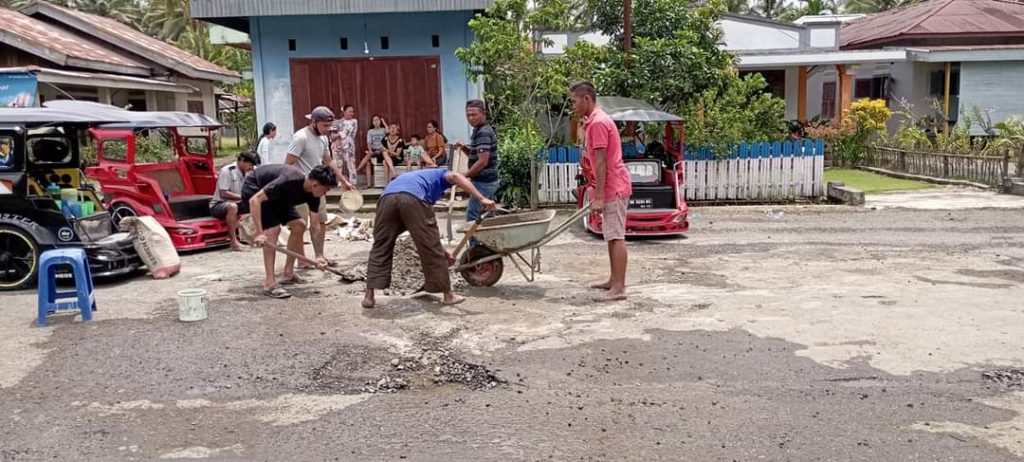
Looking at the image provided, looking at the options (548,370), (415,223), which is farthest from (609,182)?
(548,370)

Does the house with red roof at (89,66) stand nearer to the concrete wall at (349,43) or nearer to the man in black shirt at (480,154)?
the concrete wall at (349,43)

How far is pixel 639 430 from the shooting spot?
4508 millimetres

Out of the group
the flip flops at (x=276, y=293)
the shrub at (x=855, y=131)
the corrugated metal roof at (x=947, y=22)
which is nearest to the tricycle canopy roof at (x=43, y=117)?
the flip flops at (x=276, y=293)

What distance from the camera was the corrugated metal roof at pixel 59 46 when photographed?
1611 centimetres

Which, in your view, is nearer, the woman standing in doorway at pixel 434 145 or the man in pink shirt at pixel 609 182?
the man in pink shirt at pixel 609 182

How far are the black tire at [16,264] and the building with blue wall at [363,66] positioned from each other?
750 cm

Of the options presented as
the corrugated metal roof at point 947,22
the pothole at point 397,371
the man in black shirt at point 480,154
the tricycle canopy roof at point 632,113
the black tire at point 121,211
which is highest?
the corrugated metal roof at point 947,22

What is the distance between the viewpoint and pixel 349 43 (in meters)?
15.2

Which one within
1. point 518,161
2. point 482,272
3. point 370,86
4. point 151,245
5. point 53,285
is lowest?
point 482,272

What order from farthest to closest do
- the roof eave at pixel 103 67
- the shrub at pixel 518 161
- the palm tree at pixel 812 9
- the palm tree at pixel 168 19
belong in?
the palm tree at pixel 168 19
the palm tree at pixel 812 9
the roof eave at pixel 103 67
the shrub at pixel 518 161

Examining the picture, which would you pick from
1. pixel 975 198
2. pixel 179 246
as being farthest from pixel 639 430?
pixel 975 198

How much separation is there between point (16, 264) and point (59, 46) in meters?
10.8

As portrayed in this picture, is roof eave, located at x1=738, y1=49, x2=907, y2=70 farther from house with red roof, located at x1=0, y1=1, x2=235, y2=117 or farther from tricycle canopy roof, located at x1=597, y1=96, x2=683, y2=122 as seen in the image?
house with red roof, located at x1=0, y1=1, x2=235, y2=117

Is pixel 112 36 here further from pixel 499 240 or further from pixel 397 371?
pixel 397 371
